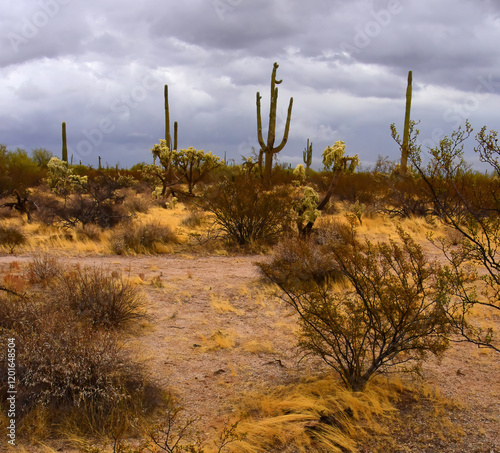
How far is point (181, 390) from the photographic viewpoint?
4.38 meters

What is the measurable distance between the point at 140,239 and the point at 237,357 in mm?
7172

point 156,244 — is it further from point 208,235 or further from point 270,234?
point 270,234

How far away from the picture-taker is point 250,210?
1203 centimetres

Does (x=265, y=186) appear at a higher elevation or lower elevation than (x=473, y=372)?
higher

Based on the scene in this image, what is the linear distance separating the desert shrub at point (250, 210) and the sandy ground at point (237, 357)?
369cm

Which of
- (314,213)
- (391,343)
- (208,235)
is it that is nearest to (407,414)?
(391,343)

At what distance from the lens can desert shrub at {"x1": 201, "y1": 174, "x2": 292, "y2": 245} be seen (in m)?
12.1

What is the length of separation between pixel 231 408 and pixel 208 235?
874cm

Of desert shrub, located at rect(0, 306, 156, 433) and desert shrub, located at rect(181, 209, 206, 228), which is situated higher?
desert shrub, located at rect(181, 209, 206, 228)

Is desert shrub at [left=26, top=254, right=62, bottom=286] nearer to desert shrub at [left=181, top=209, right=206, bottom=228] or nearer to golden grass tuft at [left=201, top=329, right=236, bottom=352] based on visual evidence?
golden grass tuft at [left=201, top=329, right=236, bottom=352]

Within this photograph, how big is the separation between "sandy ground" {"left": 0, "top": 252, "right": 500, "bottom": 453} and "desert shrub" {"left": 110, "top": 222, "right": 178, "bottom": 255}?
9.85 ft

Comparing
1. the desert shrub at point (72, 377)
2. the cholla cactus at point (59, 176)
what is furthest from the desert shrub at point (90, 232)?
the cholla cactus at point (59, 176)

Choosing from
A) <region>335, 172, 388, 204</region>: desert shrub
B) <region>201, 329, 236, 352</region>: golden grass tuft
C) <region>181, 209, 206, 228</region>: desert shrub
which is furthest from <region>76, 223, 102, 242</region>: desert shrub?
<region>335, 172, 388, 204</region>: desert shrub

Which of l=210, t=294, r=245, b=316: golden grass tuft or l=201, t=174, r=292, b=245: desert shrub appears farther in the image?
l=201, t=174, r=292, b=245: desert shrub
